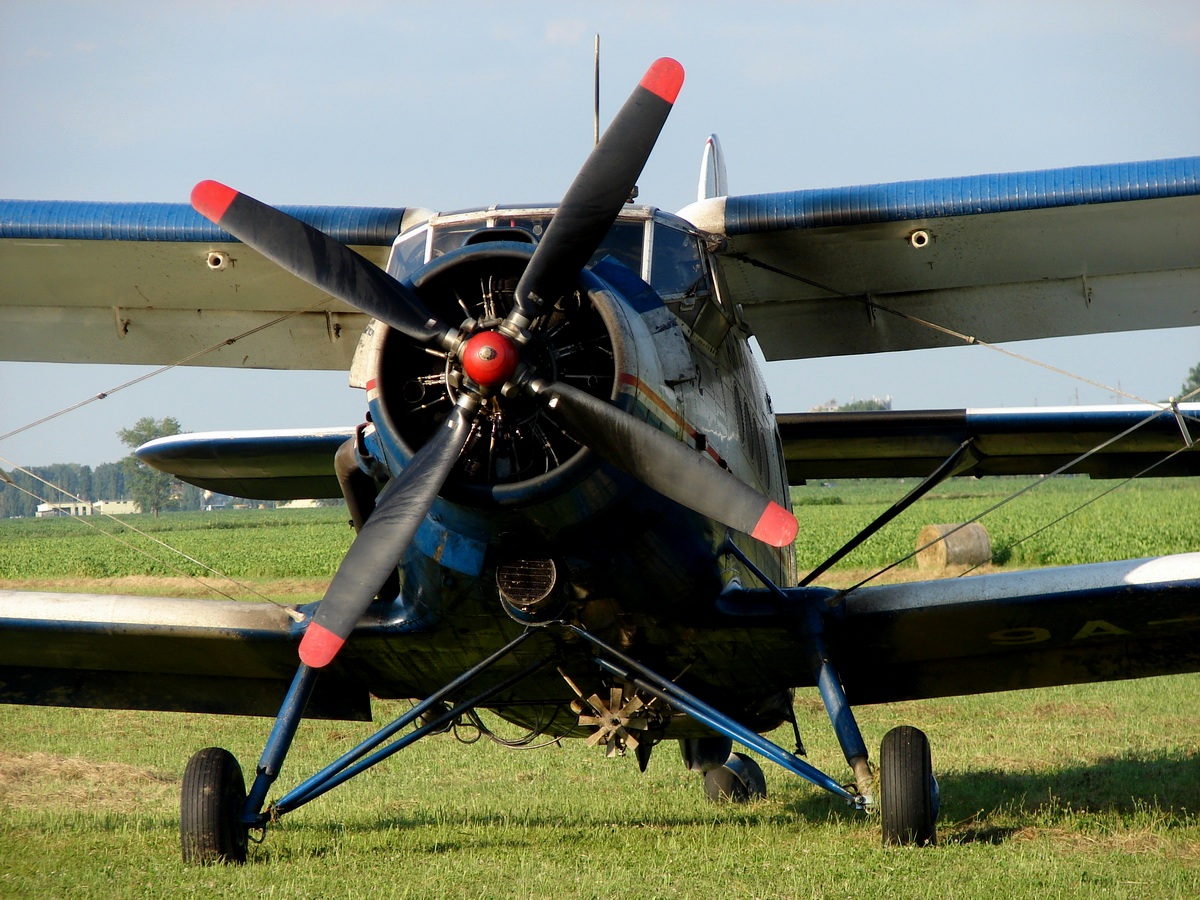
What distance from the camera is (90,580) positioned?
38.5 m

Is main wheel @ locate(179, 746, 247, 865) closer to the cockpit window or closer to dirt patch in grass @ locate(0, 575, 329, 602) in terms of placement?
the cockpit window

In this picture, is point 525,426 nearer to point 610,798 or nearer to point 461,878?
point 461,878

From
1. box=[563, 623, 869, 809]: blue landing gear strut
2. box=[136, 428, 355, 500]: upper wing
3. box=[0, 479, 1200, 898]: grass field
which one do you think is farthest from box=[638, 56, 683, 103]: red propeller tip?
box=[136, 428, 355, 500]: upper wing

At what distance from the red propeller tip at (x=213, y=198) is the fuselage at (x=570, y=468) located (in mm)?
931

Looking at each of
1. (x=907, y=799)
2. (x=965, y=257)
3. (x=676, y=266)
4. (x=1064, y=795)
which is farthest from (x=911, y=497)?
(x=676, y=266)

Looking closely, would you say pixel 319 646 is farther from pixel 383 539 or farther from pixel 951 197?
pixel 951 197

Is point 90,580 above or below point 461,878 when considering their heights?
above

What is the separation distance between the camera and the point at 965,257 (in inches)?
328

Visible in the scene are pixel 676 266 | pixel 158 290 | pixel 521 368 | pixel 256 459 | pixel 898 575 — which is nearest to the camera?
pixel 521 368

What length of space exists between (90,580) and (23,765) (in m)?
30.9

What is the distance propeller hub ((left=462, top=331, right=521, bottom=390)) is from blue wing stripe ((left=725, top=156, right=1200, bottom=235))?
3.18 metres

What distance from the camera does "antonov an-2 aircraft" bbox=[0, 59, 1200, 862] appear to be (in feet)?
17.1

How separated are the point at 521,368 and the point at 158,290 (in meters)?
4.86

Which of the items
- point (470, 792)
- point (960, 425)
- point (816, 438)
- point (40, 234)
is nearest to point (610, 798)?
point (470, 792)
